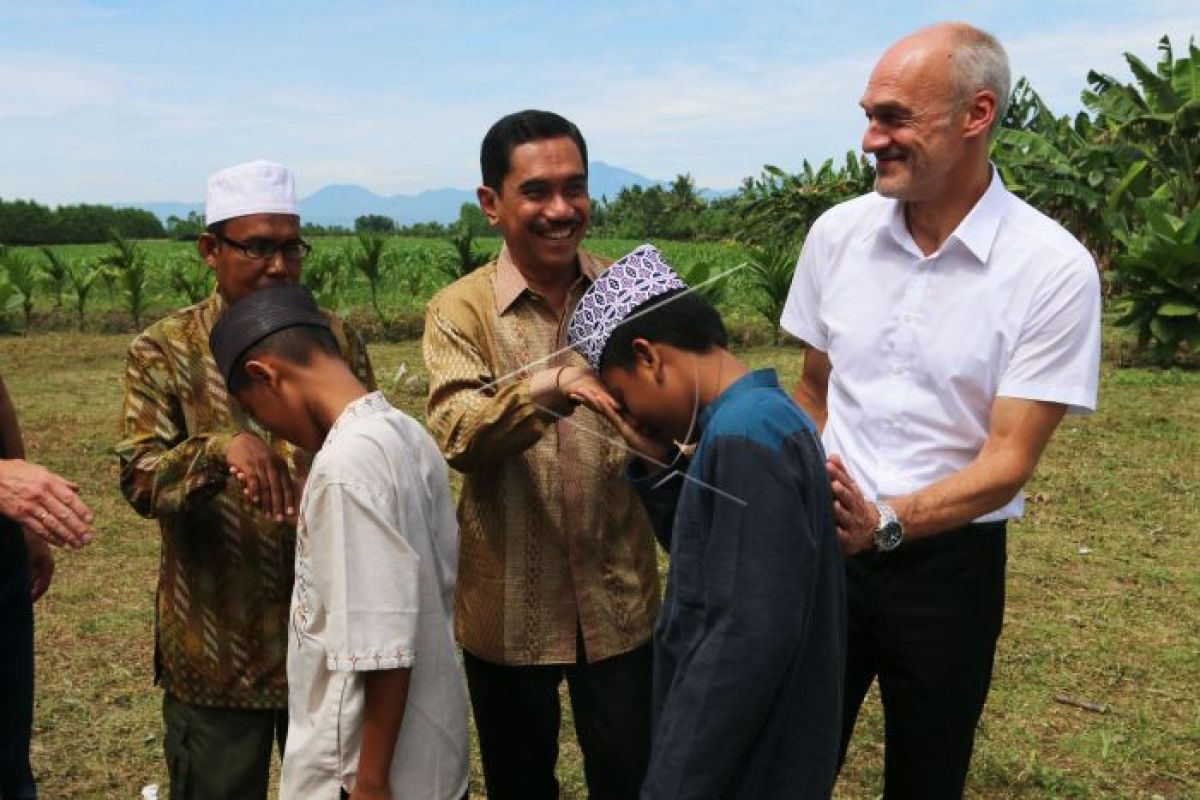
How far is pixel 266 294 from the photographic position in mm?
1853

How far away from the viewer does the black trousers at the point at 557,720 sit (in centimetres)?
239

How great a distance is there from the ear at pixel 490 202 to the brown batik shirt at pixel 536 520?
5.4 inches

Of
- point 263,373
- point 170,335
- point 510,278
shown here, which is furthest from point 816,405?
point 170,335

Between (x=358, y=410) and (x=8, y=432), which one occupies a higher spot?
(x=358, y=410)

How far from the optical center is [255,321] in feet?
5.91

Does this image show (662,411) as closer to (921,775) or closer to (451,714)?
(451,714)

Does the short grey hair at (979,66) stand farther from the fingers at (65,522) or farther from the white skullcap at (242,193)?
the fingers at (65,522)

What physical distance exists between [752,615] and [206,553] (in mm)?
1195

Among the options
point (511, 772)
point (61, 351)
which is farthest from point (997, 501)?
point (61, 351)

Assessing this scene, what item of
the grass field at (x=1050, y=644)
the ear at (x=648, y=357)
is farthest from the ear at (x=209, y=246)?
the grass field at (x=1050, y=644)

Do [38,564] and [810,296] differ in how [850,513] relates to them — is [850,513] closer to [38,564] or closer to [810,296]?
[810,296]

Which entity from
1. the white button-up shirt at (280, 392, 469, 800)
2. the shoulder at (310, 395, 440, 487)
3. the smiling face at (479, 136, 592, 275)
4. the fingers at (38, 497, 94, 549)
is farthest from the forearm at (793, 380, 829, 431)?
the fingers at (38, 497, 94, 549)

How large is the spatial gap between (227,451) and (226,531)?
26 cm

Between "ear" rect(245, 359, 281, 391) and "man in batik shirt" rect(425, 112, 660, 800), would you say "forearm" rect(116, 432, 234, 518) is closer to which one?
"ear" rect(245, 359, 281, 391)
